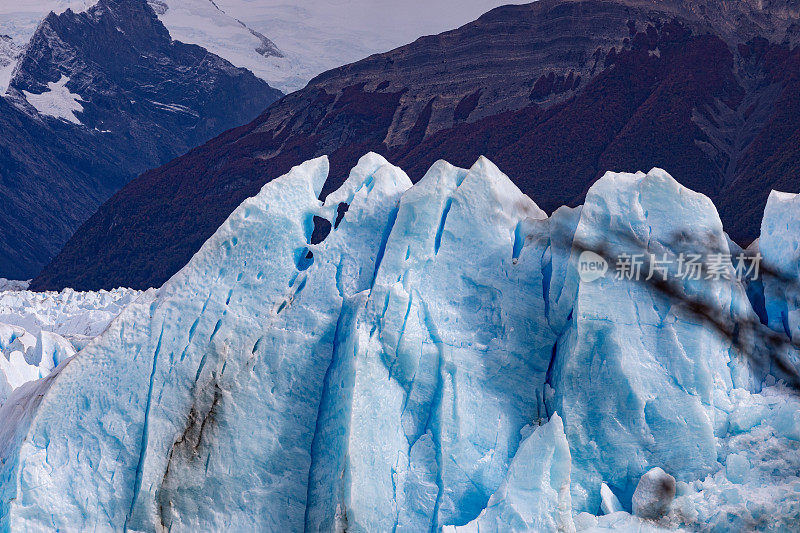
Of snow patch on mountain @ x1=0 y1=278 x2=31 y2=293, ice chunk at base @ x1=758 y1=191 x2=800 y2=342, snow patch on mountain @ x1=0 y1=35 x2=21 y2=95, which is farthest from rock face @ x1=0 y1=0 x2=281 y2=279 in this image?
ice chunk at base @ x1=758 y1=191 x2=800 y2=342

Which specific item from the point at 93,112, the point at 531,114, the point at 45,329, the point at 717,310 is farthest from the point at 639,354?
the point at 93,112

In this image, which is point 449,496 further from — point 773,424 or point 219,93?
point 219,93

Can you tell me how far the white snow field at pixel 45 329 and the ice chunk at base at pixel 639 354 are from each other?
858cm

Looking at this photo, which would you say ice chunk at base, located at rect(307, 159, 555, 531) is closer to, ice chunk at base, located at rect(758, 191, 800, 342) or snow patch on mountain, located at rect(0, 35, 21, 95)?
ice chunk at base, located at rect(758, 191, 800, 342)

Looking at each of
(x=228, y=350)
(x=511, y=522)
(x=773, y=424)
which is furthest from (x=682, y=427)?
(x=228, y=350)

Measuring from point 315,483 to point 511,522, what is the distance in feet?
6.63

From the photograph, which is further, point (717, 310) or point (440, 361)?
point (717, 310)

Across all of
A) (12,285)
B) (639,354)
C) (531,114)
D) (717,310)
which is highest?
(531,114)

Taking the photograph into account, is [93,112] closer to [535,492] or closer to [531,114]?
[531,114]

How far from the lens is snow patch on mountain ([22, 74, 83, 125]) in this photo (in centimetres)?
9394

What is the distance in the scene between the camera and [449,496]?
7.67 metres

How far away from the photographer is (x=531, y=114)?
51.8 metres

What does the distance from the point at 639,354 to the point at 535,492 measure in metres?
2.00

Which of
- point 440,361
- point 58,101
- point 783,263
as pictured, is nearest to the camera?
point 440,361
